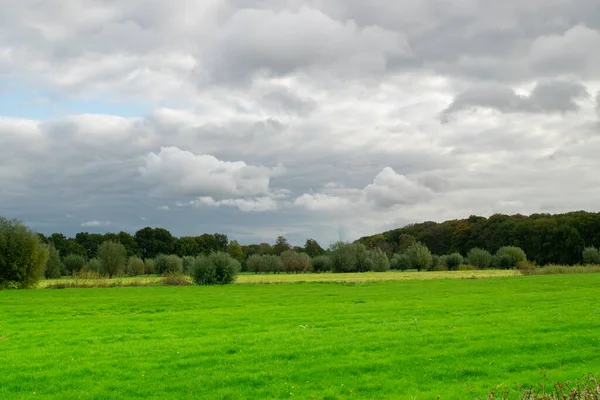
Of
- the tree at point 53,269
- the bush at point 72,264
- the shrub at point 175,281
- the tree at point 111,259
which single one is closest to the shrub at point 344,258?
the tree at point 111,259

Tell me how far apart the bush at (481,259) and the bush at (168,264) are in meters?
70.2

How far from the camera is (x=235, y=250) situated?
16662 cm

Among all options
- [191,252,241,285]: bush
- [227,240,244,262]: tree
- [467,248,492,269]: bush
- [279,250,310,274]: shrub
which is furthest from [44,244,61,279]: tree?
[467,248,492,269]: bush

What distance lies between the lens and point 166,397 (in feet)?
35.6

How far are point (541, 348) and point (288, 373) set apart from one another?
25.4 ft

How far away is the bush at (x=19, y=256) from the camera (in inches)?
2325

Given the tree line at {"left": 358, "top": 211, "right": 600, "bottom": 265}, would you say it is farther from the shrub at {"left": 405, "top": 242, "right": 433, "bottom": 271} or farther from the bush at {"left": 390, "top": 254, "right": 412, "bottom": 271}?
the shrub at {"left": 405, "top": 242, "right": 433, "bottom": 271}

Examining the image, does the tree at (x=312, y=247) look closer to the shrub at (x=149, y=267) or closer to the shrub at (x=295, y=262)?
the shrub at (x=295, y=262)

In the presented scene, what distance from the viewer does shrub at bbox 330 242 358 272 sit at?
11606 cm

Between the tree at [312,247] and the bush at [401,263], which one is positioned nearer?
the bush at [401,263]

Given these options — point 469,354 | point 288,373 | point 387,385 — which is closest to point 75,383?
point 288,373

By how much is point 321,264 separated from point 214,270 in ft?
202

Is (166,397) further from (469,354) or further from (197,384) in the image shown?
(469,354)

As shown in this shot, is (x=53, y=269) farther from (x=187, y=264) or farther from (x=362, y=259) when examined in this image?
(x=362, y=259)
